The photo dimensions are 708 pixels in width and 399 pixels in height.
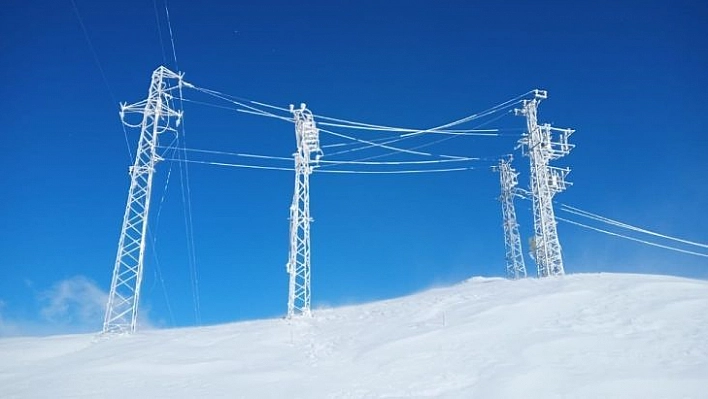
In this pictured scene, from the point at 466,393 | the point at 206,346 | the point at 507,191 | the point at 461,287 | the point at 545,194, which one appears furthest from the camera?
the point at 507,191

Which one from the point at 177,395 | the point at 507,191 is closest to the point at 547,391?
the point at 177,395

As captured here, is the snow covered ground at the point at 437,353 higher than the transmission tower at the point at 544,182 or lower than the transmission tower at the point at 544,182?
lower

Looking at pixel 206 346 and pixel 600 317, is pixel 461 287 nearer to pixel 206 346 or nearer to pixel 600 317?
pixel 600 317

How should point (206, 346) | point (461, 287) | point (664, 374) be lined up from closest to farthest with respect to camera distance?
point (664, 374)
point (206, 346)
point (461, 287)

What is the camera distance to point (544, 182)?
2733 cm

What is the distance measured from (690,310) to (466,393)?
691 cm

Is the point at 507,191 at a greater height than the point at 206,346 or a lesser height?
greater

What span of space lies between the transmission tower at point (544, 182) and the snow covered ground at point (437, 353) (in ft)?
22.7

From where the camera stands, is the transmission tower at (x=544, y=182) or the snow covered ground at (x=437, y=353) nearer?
the snow covered ground at (x=437, y=353)

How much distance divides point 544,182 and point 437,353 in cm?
1649

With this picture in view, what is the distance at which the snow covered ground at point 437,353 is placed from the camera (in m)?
10.8

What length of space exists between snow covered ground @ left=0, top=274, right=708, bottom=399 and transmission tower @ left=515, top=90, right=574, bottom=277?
6.92 metres

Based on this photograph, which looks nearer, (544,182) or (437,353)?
(437,353)

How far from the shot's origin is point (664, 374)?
33.2ft
